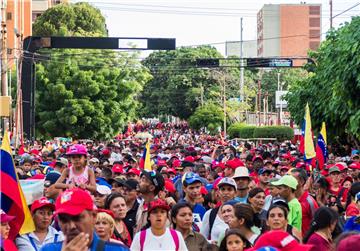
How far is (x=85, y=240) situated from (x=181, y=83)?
336ft

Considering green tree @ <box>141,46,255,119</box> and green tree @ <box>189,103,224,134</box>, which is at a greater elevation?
green tree @ <box>141,46,255,119</box>

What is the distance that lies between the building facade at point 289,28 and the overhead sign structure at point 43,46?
101 meters

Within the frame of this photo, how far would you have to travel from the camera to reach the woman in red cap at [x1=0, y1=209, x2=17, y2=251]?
700 centimetres

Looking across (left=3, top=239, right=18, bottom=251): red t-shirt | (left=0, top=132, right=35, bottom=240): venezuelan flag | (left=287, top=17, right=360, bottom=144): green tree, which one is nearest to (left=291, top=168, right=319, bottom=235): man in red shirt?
(left=0, top=132, right=35, bottom=240): venezuelan flag

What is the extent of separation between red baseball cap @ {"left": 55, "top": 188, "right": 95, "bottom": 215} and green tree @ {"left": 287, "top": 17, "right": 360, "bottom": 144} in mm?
17061

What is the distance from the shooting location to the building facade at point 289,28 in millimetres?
147500

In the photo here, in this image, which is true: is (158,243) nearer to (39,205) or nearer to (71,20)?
(39,205)

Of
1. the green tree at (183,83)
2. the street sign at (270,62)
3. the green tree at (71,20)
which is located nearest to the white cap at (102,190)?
the street sign at (270,62)

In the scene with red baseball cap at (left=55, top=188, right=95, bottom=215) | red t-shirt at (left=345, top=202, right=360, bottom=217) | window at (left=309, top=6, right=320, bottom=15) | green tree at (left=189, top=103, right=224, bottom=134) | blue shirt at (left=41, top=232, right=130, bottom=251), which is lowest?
green tree at (left=189, top=103, right=224, bottom=134)

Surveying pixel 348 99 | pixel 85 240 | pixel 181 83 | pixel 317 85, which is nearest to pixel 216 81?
pixel 181 83

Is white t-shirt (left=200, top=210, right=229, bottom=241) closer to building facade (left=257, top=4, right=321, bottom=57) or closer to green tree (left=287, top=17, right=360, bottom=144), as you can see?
green tree (left=287, top=17, right=360, bottom=144)

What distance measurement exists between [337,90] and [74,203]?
63.0 feet

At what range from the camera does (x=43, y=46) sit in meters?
45.9

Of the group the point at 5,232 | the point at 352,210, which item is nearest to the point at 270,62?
the point at 352,210
